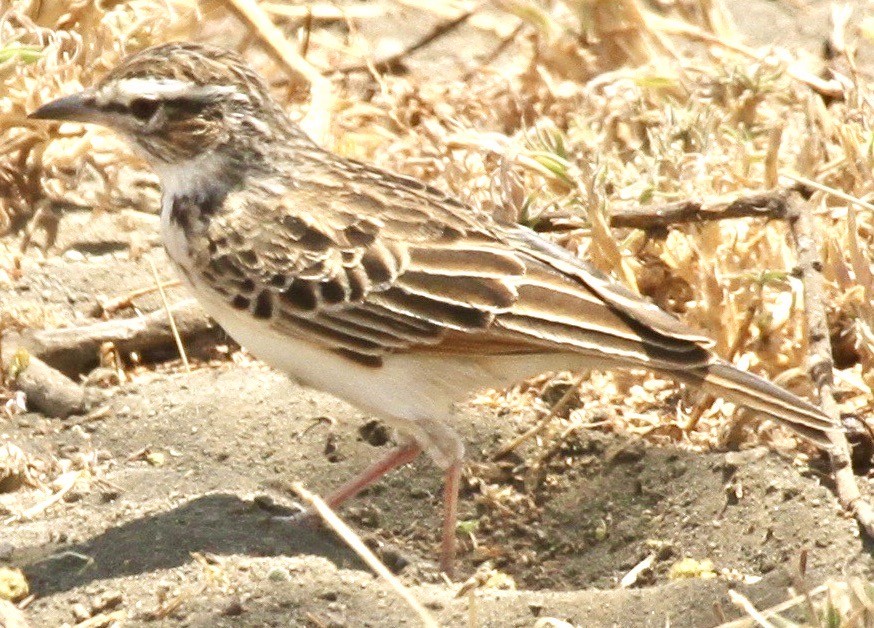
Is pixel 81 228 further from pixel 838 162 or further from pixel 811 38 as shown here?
pixel 811 38

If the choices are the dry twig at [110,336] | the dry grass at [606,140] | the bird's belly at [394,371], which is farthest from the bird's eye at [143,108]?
the dry twig at [110,336]

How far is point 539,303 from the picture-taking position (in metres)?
5.34

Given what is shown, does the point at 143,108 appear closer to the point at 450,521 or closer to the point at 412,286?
the point at 412,286

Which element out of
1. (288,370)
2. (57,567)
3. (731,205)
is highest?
(731,205)

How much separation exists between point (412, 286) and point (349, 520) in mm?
846

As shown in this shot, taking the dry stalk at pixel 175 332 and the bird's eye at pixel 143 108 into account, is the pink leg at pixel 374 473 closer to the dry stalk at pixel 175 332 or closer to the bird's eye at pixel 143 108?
the dry stalk at pixel 175 332

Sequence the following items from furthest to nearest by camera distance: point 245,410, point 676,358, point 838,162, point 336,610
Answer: point 838,162 → point 245,410 → point 676,358 → point 336,610

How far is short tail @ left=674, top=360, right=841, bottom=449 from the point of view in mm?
5262

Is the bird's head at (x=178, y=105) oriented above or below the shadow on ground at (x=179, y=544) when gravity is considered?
above

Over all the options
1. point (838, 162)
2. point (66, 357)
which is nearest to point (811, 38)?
point (838, 162)

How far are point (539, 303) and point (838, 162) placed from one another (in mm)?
1974

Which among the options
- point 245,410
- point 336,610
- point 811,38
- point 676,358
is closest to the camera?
point 336,610

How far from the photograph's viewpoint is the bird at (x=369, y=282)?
5316 mm

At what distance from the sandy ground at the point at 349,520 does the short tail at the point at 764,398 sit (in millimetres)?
238
